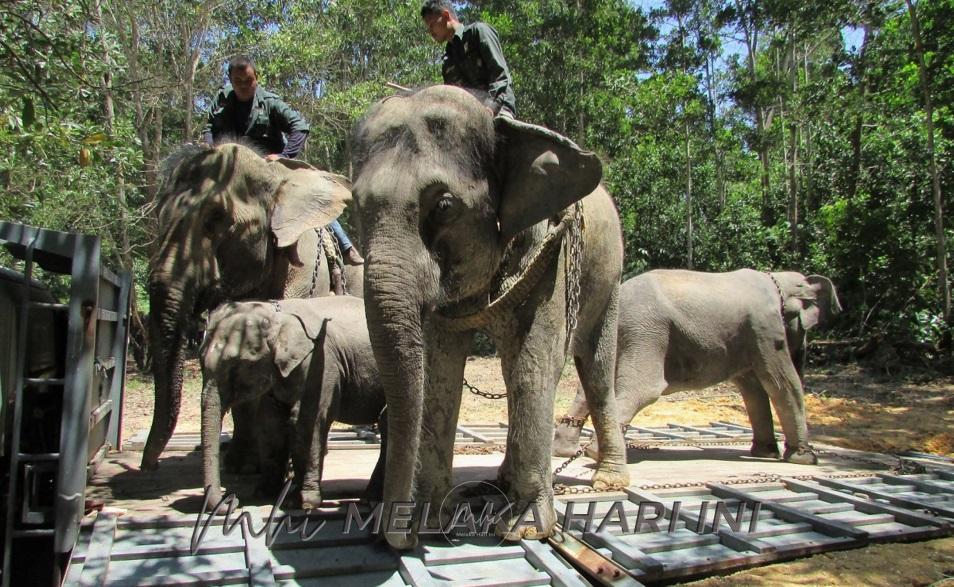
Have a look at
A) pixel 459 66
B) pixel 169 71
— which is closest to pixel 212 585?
pixel 459 66

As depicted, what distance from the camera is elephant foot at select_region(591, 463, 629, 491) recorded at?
4797 millimetres

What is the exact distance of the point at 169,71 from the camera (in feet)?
49.0

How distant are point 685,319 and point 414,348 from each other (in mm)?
3998

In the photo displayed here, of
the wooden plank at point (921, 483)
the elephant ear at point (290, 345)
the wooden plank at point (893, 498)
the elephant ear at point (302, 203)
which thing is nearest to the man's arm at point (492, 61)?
the elephant ear at point (302, 203)

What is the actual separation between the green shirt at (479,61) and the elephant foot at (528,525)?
6.66 ft

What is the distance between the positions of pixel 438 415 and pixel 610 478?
1.64 m

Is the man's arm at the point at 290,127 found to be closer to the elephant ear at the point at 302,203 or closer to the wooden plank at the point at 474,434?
the elephant ear at the point at 302,203

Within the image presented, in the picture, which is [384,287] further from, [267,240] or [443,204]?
[267,240]

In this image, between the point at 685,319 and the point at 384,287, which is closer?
the point at 384,287

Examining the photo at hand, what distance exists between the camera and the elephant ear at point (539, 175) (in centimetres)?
337

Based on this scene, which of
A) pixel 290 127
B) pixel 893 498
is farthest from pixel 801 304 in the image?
pixel 290 127

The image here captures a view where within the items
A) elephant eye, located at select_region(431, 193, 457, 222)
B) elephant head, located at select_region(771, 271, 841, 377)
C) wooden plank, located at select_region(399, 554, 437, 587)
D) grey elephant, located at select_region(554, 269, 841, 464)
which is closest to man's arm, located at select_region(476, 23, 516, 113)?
elephant eye, located at select_region(431, 193, 457, 222)

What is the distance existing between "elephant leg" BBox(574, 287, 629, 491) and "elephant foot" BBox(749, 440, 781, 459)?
261 cm

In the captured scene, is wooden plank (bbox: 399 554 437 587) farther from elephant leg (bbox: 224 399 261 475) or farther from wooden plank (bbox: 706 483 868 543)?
wooden plank (bbox: 706 483 868 543)
